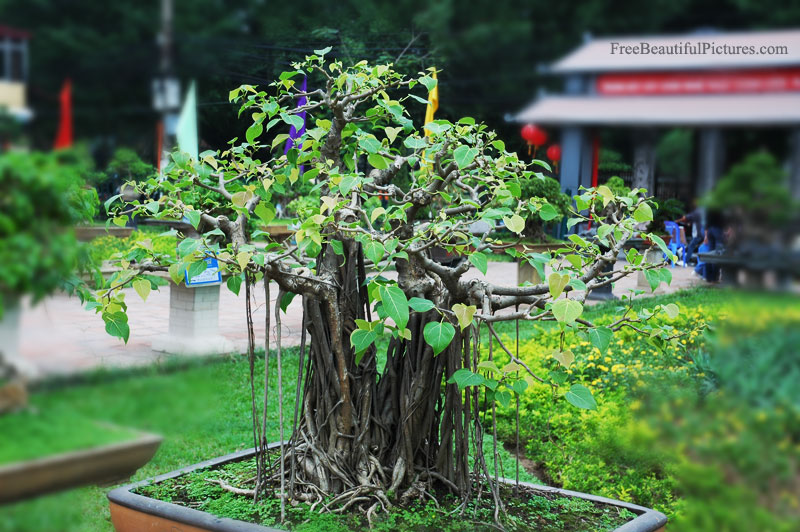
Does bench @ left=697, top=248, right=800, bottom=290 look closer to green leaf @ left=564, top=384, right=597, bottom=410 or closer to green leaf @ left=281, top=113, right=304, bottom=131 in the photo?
green leaf @ left=564, top=384, right=597, bottom=410

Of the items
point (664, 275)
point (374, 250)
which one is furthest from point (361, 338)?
point (664, 275)

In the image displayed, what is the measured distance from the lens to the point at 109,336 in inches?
179

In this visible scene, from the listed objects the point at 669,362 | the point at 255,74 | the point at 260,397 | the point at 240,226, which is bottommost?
the point at 260,397

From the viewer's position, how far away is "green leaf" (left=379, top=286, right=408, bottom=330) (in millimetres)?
2074

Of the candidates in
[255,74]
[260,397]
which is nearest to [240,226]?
[255,74]

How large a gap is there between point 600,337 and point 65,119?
5.43 ft

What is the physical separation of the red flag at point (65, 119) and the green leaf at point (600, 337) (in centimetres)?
162

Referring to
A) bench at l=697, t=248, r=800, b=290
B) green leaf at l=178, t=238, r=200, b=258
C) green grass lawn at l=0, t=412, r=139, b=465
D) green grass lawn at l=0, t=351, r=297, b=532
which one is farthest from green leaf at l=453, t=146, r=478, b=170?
green grass lawn at l=0, t=412, r=139, b=465

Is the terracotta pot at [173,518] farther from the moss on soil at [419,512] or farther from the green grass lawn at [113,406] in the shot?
the green grass lawn at [113,406]

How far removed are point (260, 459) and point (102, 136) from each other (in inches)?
77.1

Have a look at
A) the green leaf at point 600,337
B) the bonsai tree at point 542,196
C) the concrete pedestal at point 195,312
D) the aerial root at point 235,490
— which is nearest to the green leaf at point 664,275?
the green leaf at point 600,337

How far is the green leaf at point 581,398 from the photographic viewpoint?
2193 mm

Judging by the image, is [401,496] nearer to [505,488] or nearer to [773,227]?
[505,488]

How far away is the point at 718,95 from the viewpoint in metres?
0.92
